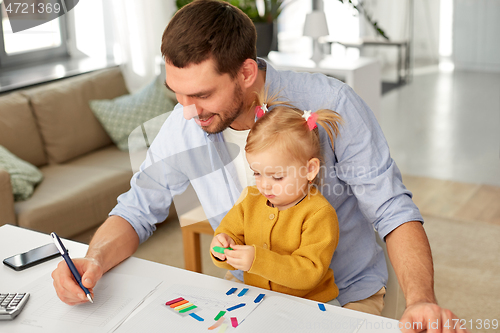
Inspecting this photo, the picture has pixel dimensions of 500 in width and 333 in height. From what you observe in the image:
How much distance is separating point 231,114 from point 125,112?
192cm

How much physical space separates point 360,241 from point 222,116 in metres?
0.45

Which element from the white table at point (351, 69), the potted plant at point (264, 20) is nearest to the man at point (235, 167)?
the white table at point (351, 69)

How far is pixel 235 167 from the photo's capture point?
1.30 meters

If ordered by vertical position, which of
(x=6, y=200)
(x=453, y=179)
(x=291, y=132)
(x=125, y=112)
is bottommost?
(x=453, y=179)

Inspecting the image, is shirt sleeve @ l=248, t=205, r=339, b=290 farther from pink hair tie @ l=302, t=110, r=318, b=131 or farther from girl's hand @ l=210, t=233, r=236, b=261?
pink hair tie @ l=302, t=110, r=318, b=131

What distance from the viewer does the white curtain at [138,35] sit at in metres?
3.44

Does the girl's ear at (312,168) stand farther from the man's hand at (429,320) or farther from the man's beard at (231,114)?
the man's hand at (429,320)

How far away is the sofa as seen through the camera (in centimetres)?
229

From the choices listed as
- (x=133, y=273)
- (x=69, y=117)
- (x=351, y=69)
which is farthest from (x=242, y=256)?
(x=351, y=69)

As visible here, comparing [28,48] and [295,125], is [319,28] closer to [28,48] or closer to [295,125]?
[28,48]

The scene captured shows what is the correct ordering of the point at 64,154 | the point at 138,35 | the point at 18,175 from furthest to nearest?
1. the point at 138,35
2. the point at 64,154
3. the point at 18,175

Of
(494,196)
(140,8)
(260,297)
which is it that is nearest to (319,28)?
(140,8)

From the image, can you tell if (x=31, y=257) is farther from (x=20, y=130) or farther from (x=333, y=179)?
(x=20, y=130)

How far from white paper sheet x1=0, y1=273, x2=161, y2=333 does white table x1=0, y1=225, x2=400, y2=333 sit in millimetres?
22
